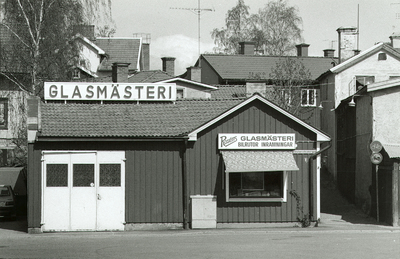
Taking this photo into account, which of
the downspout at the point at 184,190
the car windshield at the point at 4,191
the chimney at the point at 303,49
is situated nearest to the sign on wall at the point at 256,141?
the downspout at the point at 184,190

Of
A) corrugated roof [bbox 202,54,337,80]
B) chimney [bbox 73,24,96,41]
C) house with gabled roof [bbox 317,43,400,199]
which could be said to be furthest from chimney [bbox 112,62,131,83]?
house with gabled roof [bbox 317,43,400,199]

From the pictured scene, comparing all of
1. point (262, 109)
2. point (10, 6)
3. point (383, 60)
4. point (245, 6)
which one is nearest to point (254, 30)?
point (245, 6)

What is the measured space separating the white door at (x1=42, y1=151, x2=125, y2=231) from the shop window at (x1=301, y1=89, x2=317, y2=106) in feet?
75.6

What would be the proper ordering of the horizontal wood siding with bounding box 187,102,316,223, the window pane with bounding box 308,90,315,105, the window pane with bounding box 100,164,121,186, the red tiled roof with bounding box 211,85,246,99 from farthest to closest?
the window pane with bounding box 308,90,315,105 → the red tiled roof with bounding box 211,85,246,99 → the horizontal wood siding with bounding box 187,102,316,223 → the window pane with bounding box 100,164,121,186

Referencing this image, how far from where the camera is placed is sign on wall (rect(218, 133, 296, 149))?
2314 cm

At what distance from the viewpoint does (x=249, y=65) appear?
48344mm

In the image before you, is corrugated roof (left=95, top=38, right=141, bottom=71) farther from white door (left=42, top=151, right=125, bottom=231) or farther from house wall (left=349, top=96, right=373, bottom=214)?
white door (left=42, top=151, right=125, bottom=231)

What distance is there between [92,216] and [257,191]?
593 centimetres

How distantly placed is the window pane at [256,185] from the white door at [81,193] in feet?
13.2

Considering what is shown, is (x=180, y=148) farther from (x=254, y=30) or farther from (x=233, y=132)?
(x=254, y=30)

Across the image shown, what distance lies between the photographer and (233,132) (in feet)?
76.7

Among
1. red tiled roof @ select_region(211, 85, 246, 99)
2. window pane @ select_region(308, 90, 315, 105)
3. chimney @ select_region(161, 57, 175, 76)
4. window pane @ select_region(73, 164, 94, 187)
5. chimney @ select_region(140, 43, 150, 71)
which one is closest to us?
window pane @ select_region(73, 164, 94, 187)

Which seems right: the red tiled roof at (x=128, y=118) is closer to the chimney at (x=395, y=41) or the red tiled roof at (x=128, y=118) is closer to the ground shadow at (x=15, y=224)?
the ground shadow at (x=15, y=224)

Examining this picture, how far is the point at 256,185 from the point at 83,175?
619cm
